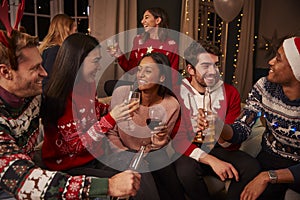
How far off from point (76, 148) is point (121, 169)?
24 centimetres

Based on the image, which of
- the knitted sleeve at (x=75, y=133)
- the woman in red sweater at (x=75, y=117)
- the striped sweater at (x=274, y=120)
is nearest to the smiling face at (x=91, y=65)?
the woman in red sweater at (x=75, y=117)

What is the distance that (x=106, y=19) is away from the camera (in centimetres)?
381

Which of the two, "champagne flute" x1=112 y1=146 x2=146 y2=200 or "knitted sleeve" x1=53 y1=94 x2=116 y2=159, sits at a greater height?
"knitted sleeve" x1=53 y1=94 x2=116 y2=159

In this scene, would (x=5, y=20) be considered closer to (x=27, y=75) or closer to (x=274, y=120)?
(x=27, y=75)

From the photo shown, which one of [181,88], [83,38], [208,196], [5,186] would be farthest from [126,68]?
[5,186]

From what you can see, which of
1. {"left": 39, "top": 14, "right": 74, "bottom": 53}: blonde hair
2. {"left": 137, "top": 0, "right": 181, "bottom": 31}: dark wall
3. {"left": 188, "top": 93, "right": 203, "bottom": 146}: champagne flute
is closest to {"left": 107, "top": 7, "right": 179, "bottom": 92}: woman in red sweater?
{"left": 39, "top": 14, "right": 74, "bottom": 53}: blonde hair

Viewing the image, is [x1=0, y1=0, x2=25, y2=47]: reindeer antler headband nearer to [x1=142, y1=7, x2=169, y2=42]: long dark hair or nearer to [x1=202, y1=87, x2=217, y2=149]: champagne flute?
[x1=202, y1=87, x2=217, y2=149]: champagne flute

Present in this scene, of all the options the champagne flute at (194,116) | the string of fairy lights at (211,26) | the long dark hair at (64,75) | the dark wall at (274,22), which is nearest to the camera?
the long dark hair at (64,75)

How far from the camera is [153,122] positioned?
65.7 inches

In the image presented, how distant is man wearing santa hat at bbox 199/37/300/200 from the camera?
4.65ft

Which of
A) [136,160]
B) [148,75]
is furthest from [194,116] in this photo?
[136,160]

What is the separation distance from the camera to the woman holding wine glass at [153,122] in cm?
162

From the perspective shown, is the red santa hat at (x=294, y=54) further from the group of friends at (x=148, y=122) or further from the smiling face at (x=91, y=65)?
the smiling face at (x=91, y=65)

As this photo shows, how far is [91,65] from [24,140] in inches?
19.1
